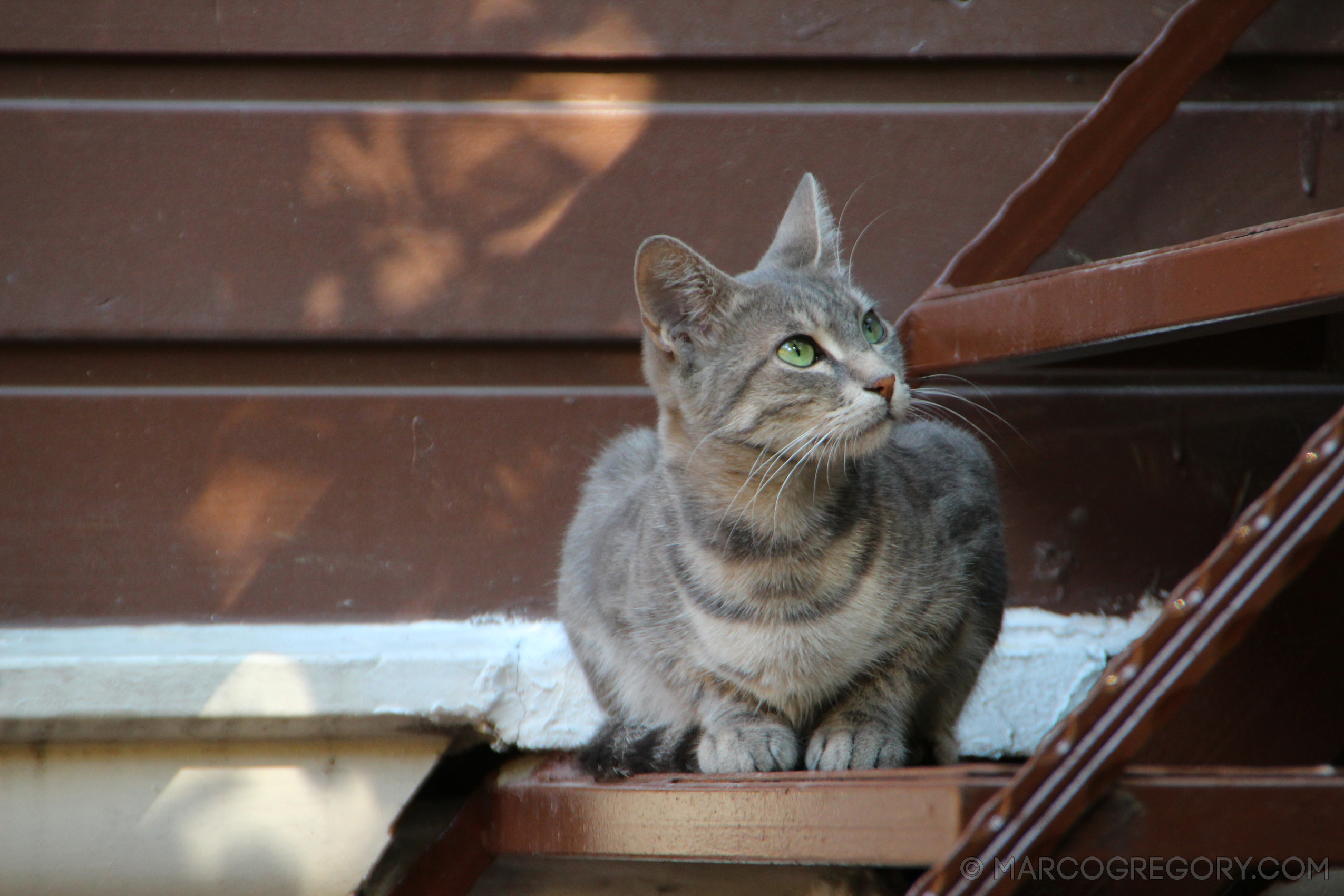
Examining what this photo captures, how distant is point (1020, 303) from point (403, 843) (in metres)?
1.72

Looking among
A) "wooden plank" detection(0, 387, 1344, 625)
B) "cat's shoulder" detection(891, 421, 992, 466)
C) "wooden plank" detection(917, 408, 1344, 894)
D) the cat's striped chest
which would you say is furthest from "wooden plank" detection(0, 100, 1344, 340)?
"wooden plank" detection(917, 408, 1344, 894)

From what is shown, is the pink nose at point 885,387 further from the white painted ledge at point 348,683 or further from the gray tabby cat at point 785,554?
the white painted ledge at point 348,683

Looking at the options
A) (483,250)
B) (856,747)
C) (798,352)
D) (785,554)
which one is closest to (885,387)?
(798,352)

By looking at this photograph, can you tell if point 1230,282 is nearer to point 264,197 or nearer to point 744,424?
point 744,424

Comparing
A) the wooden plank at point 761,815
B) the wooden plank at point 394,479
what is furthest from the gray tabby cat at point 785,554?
the wooden plank at point 394,479

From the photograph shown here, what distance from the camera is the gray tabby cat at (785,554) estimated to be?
180 cm

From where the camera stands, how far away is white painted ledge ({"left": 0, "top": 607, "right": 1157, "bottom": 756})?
2.20 meters

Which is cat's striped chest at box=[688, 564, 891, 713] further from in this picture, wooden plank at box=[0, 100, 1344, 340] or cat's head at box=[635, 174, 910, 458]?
wooden plank at box=[0, 100, 1344, 340]

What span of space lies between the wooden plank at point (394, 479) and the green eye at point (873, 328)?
421 mm

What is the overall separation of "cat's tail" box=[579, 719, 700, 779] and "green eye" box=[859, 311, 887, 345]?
812mm

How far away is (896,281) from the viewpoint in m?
2.57

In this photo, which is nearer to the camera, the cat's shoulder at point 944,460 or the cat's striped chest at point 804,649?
the cat's striped chest at point 804,649

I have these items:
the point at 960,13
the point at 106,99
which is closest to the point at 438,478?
the point at 106,99

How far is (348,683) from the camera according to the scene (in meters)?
2.22
